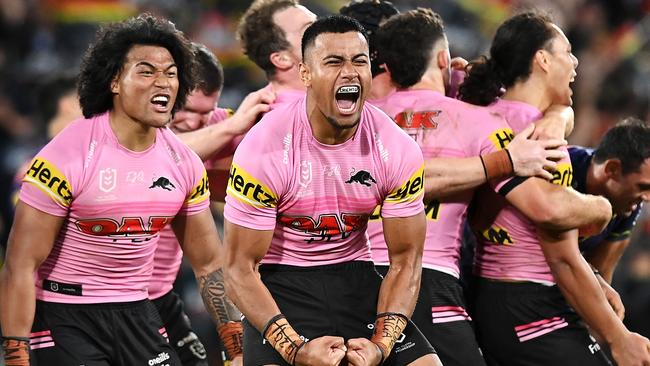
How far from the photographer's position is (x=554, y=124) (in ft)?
19.7

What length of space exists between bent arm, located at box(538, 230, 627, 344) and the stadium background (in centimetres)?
374

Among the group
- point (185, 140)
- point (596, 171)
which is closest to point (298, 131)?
point (185, 140)

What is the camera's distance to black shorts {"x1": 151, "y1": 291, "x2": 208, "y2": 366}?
6352 millimetres

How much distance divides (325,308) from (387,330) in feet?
1.00

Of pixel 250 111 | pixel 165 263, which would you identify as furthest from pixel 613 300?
pixel 165 263

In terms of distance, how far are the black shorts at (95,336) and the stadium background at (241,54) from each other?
4210 mm

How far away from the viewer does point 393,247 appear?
5.21m

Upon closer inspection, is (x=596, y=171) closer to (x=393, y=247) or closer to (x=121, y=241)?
(x=393, y=247)

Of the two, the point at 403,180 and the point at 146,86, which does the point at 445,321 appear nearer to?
the point at 403,180

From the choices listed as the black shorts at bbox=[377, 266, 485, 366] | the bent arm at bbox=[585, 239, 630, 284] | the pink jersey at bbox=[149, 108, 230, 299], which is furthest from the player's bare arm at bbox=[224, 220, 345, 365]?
the bent arm at bbox=[585, 239, 630, 284]

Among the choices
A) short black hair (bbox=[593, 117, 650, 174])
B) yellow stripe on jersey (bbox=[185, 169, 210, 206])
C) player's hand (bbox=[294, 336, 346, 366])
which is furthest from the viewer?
short black hair (bbox=[593, 117, 650, 174])

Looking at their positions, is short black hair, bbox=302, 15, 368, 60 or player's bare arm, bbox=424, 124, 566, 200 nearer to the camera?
short black hair, bbox=302, 15, 368, 60

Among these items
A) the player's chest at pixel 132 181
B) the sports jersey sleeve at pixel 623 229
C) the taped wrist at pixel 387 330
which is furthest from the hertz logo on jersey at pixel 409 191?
the sports jersey sleeve at pixel 623 229

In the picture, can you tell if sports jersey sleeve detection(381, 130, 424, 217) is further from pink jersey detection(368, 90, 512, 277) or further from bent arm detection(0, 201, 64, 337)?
bent arm detection(0, 201, 64, 337)
